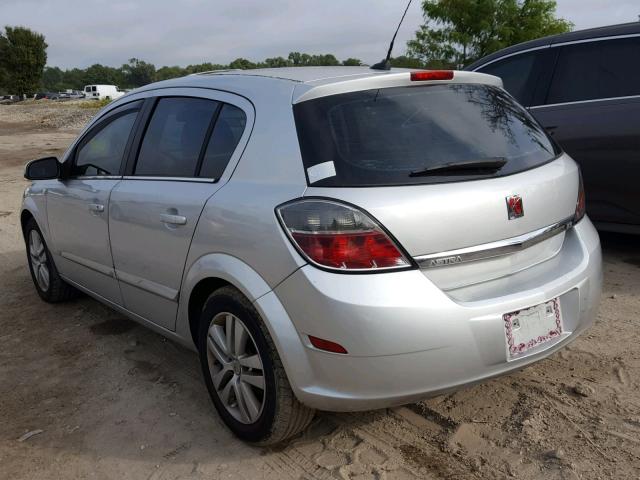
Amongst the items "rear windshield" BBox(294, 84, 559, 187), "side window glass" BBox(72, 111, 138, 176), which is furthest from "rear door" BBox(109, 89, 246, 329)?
"rear windshield" BBox(294, 84, 559, 187)

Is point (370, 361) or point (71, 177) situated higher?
point (71, 177)

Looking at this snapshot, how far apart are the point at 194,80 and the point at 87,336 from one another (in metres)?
1.94

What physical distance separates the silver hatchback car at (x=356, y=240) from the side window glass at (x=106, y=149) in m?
0.56

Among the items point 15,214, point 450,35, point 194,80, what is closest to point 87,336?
point 194,80

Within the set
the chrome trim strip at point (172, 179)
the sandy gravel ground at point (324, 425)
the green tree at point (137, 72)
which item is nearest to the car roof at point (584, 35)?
the sandy gravel ground at point (324, 425)

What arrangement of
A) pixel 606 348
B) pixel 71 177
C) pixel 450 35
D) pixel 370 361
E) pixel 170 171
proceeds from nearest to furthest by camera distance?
1. pixel 370 361
2. pixel 170 171
3. pixel 606 348
4. pixel 71 177
5. pixel 450 35

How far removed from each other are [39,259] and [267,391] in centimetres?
310

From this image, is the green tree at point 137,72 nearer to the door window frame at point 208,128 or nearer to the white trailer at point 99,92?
the white trailer at point 99,92

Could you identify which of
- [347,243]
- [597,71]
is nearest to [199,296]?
[347,243]

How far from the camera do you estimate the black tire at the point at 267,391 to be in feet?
8.34

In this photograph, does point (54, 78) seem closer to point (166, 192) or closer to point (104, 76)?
point (104, 76)

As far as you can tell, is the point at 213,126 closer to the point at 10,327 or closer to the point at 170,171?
the point at 170,171

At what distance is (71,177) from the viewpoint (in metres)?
4.21

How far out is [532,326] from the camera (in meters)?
2.46
